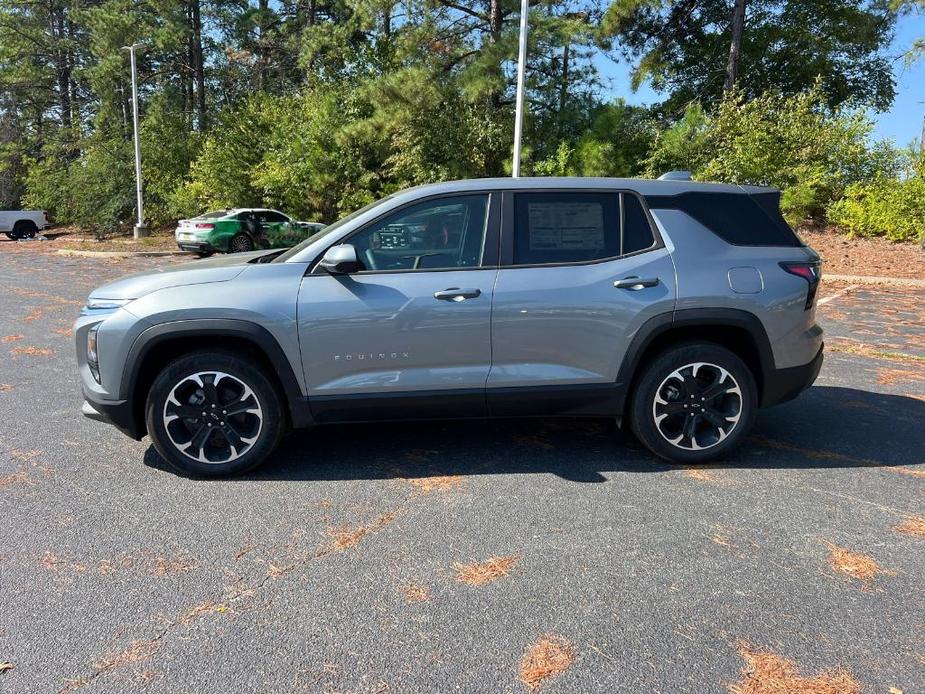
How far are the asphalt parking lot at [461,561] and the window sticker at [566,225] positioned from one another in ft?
4.39

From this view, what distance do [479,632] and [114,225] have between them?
31329 mm

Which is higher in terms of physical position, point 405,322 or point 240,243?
point 240,243

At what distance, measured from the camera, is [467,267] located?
4.02 m

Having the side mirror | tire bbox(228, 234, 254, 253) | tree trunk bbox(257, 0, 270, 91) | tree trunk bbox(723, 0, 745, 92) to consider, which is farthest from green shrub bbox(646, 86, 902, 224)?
tree trunk bbox(257, 0, 270, 91)

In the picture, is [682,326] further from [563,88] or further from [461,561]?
[563,88]

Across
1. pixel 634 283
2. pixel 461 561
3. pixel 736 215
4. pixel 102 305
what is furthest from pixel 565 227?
pixel 102 305

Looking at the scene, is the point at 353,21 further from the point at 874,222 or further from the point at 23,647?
the point at 23,647

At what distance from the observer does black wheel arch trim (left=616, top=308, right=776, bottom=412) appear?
4.07m

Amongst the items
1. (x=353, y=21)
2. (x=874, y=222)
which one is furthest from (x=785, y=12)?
(x=353, y=21)

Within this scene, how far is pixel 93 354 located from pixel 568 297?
2.74 meters

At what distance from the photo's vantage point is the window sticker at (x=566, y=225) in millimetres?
4133

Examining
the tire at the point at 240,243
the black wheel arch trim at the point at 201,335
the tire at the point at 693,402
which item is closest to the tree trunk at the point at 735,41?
the tire at the point at 240,243

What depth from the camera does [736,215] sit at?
4.30 m

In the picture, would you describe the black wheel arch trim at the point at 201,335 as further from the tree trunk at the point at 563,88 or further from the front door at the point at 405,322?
the tree trunk at the point at 563,88
